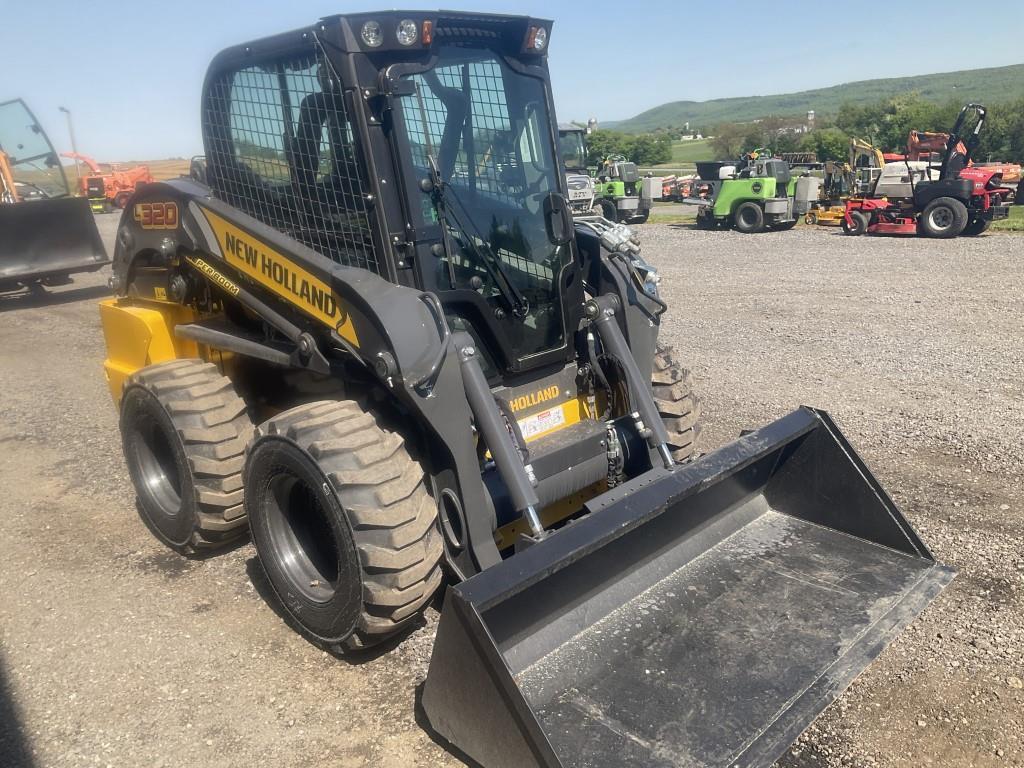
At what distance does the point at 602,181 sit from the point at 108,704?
22471 millimetres

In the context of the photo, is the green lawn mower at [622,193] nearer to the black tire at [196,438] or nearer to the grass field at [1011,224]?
the grass field at [1011,224]

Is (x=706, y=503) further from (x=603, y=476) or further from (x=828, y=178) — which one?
(x=828, y=178)

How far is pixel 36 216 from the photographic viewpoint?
1109 centimetres

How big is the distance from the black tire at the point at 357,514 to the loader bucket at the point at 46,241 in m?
9.68

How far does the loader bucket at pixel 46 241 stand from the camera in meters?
11.0

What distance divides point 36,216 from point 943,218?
52.6ft

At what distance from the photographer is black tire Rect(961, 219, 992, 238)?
1606 centimetres

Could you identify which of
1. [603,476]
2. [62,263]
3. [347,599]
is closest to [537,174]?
[603,476]

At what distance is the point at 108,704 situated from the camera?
9.98 ft

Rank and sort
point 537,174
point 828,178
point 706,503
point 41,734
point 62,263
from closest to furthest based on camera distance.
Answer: point 41,734 → point 706,503 → point 537,174 → point 62,263 → point 828,178

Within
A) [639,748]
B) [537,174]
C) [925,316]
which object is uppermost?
[537,174]

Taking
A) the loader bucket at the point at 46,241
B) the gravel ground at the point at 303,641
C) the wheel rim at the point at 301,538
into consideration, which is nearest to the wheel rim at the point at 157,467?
the gravel ground at the point at 303,641

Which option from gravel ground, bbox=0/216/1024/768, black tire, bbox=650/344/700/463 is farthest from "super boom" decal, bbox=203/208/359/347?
black tire, bbox=650/344/700/463

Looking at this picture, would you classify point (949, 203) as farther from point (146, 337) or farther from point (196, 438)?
point (196, 438)
